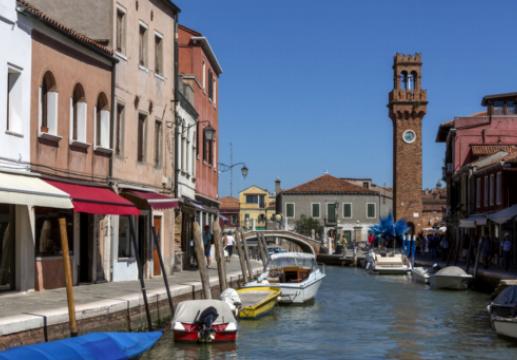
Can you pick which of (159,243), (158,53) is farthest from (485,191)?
(159,243)

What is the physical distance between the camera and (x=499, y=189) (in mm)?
41312

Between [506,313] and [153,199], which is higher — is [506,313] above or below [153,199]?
below

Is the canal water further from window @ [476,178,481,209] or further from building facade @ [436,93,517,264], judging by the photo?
window @ [476,178,481,209]

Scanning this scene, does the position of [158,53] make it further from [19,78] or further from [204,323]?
[204,323]

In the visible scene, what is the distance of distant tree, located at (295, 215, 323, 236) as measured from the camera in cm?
9262

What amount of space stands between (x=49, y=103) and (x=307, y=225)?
245ft

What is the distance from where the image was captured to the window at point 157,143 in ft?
86.6

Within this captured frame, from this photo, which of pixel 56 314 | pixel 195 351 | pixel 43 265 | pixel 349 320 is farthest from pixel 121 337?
pixel 349 320

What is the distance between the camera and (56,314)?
13594 millimetres

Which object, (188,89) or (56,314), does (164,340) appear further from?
(188,89)

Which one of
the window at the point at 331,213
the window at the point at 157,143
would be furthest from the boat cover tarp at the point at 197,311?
the window at the point at 331,213

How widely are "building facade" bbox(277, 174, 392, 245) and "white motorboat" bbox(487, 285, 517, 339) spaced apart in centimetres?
7500

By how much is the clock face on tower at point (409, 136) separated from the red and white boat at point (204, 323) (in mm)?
53581

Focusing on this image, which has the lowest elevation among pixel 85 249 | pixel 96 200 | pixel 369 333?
pixel 369 333
